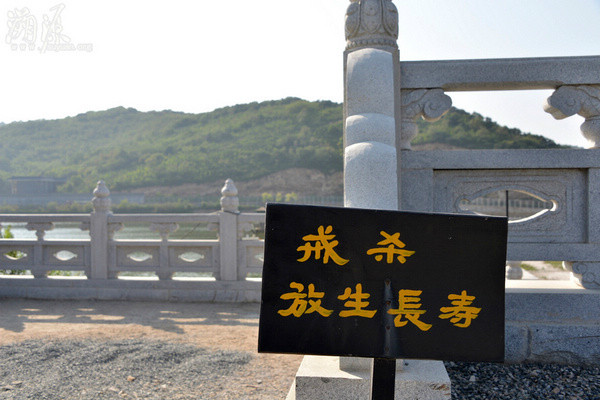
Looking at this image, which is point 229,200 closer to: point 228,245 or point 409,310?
point 228,245

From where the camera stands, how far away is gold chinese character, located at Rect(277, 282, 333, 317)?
1.60 m

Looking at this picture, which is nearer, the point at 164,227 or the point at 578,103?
the point at 578,103

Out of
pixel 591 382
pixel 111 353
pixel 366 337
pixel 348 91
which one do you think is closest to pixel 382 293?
pixel 366 337

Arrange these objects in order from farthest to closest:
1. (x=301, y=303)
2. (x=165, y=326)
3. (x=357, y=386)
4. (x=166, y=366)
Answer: (x=165, y=326), (x=166, y=366), (x=357, y=386), (x=301, y=303)

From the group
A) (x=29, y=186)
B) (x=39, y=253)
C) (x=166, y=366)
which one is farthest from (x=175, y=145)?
(x=166, y=366)

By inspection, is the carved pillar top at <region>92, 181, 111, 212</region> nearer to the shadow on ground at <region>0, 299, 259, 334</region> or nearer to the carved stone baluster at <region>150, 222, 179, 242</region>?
the carved stone baluster at <region>150, 222, 179, 242</region>

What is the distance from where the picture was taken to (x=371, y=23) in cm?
328

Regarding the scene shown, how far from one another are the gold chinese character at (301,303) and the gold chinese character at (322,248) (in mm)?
105

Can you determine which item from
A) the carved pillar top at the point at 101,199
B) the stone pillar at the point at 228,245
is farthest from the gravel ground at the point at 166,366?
the carved pillar top at the point at 101,199

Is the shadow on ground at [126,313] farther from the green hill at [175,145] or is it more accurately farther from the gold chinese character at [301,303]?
the green hill at [175,145]

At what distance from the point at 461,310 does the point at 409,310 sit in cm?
18

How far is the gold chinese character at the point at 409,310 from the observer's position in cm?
162

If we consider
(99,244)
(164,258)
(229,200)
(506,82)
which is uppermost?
(506,82)

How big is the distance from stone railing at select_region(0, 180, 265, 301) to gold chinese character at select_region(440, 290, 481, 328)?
5.12 meters
